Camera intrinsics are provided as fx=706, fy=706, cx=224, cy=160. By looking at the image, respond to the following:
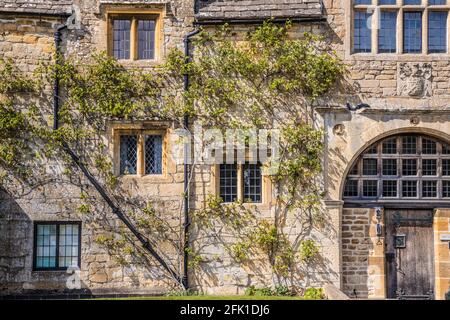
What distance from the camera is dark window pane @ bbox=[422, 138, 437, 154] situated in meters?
14.8

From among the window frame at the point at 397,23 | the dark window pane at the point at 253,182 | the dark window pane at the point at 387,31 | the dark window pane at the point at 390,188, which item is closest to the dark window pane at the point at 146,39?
the dark window pane at the point at 253,182

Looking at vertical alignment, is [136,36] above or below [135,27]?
below

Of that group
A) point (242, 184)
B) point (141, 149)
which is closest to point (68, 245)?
point (141, 149)

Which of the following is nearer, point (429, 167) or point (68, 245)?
point (68, 245)

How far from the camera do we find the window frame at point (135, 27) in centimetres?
1470

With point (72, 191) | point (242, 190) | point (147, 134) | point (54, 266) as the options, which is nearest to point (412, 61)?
point (242, 190)

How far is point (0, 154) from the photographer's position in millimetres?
14367

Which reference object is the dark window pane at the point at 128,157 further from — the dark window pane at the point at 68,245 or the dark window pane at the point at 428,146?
the dark window pane at the point at 428,146

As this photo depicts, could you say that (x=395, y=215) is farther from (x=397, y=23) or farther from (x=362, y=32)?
(x=397, y=23)

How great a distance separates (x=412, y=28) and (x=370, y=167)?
3038 mm

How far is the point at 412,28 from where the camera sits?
582 inches

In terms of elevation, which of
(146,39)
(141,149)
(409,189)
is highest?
(146,39)

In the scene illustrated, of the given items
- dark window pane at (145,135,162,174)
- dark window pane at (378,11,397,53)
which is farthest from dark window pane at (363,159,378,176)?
dark window pane at (145,135,162,174)

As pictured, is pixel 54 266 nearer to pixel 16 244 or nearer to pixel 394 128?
pixel 16 244
